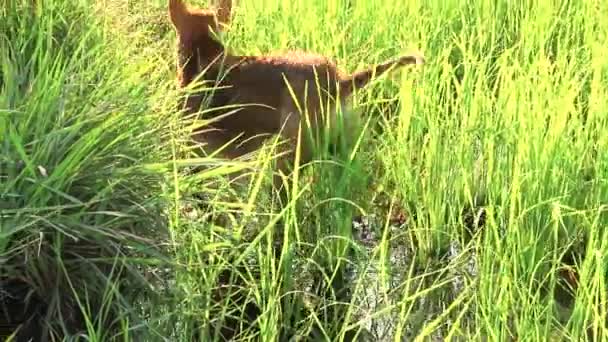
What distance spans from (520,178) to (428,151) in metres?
0.23

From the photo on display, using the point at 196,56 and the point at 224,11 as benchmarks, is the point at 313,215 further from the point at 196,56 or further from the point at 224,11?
the point at 224,11

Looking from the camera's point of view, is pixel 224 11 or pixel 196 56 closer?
pixel 196 56

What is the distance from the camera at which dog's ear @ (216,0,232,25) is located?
244cm

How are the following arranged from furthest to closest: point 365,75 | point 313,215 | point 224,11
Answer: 1. point 224,11
2. point 365,75
3. point 313,215

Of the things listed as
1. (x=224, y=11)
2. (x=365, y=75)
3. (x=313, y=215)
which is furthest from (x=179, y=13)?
(x=313, y=215)

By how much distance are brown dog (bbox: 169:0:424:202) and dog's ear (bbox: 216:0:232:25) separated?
32 centimetres

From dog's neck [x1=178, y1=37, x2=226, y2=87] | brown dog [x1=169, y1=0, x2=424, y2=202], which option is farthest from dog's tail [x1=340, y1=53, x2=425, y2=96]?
dog's neck [x1=178, y1=37, x2=226, y2=87]

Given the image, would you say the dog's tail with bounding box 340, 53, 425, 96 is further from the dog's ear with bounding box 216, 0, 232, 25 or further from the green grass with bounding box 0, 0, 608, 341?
the dog's ear with bounding box 216, 0, 232, 25

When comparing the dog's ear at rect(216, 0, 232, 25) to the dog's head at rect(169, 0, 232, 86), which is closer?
the dog's head at rect(169, 0, 232, 86)

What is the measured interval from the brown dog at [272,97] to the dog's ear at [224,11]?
32 cm

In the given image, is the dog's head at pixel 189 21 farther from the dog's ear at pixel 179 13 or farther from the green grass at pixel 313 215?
the green grass at pixel 313 215

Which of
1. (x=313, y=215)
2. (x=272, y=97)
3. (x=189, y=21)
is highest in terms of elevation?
(x=189, y=21)

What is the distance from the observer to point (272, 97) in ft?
6.74

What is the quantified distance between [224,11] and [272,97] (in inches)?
19.6
